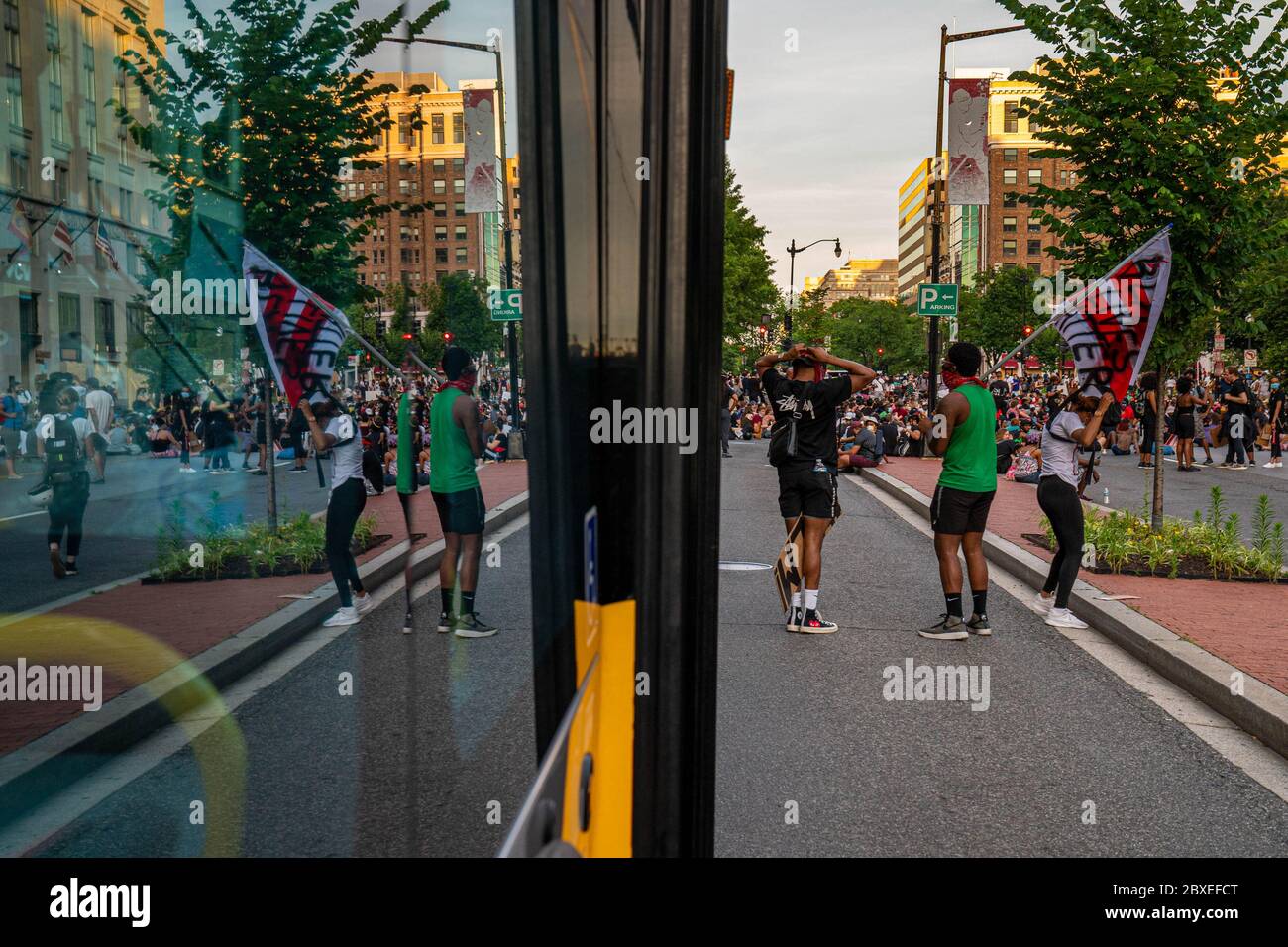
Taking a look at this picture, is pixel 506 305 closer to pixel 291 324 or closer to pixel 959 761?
pixel 291 324

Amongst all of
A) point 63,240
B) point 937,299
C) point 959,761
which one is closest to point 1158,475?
point 959,761

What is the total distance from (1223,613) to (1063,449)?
160 cm

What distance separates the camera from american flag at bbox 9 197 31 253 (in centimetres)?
147

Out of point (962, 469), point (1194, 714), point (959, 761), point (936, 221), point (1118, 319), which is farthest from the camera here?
A: point (936, 221)

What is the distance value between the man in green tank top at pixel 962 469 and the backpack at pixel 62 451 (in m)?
6.06

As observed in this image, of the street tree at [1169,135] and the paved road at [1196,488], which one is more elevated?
the street tree at [1169,135]

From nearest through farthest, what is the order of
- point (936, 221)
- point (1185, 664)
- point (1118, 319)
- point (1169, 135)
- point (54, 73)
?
point (54, 73)
point (1185, 664)
point (1118, 319)
point (1169, 135)
point (936, 221)

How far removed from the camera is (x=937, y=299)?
19.9 metres

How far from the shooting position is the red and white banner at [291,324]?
7.35 ft

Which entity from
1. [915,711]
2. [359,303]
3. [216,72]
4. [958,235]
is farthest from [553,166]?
[958,235]

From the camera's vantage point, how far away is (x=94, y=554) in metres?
2.91

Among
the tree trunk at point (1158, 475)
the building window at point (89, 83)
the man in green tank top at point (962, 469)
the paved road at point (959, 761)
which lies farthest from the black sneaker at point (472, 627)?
the tree trunk at point (1158, 475)

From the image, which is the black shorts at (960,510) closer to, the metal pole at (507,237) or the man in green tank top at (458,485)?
the man in green tank top at (458,485)
